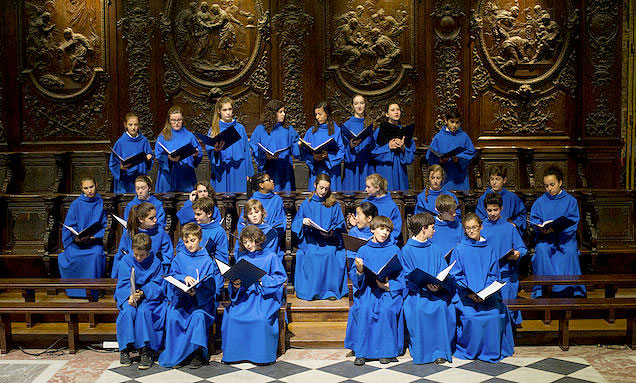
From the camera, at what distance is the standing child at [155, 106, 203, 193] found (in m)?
8.76

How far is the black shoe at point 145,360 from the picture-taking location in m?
6.32

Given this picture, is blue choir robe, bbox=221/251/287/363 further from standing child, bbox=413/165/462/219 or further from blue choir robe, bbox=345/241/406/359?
standing child, bbox=413/165/462/219

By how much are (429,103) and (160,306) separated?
5.27 metres

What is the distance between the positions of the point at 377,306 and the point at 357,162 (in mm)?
2882

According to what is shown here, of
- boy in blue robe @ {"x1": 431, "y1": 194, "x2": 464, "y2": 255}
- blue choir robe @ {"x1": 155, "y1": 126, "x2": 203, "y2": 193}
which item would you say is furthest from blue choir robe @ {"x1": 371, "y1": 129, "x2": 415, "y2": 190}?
blue choir robe @ {"x1": 155, "y1": 126, "x2": 203, "y2": 193}

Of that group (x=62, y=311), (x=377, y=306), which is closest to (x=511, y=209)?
(x=377, y=306)

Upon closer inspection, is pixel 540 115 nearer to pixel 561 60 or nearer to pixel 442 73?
pixel 561 60

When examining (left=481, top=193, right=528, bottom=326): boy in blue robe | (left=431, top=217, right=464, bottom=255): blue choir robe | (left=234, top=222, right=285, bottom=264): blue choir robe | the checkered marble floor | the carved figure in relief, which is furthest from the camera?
the carved figure in relief

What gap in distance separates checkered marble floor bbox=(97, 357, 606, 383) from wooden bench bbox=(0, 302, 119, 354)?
544 millimetres

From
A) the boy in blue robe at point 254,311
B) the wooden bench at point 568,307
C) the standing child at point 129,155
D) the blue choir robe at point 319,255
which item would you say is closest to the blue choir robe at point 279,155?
the blue choir robe at point 319,255

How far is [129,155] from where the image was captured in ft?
30.1

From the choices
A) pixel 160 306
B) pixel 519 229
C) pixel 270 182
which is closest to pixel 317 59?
pixel 270 182

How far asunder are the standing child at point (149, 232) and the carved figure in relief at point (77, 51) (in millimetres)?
4009

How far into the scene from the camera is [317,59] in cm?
1055
